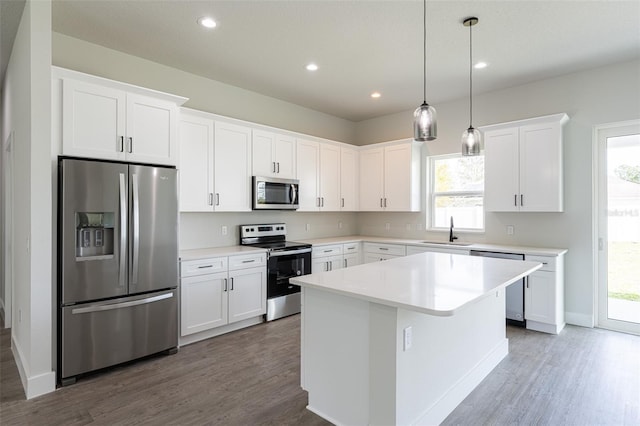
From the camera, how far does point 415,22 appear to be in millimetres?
3002

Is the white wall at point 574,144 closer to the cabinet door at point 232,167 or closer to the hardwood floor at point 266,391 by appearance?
the hardwood floor at point 266,391

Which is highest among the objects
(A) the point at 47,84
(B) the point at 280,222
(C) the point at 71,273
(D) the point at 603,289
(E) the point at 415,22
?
(E) the point at 415,22

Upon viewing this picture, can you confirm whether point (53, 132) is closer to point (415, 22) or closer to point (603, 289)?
point (415, 22)

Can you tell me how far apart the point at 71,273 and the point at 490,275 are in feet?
10.3

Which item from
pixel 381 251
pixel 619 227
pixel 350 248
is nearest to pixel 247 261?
pixel 350 248

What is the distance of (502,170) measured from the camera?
4.38 metres

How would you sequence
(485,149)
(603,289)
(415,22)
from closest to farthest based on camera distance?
1. (415,22)
2. (603,289)
3. (485,149)

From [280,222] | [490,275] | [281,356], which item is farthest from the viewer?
[280,222]

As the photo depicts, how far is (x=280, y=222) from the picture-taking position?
5.14 m

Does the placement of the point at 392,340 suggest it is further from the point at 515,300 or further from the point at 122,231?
the point at 515,300

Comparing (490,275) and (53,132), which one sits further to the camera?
(53,132)

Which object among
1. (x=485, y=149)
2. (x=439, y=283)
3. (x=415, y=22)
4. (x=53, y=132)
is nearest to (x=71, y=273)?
(x=53, y=132)

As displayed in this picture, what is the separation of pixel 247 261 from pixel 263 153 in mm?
1446

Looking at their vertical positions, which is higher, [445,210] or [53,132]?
[53,132]
